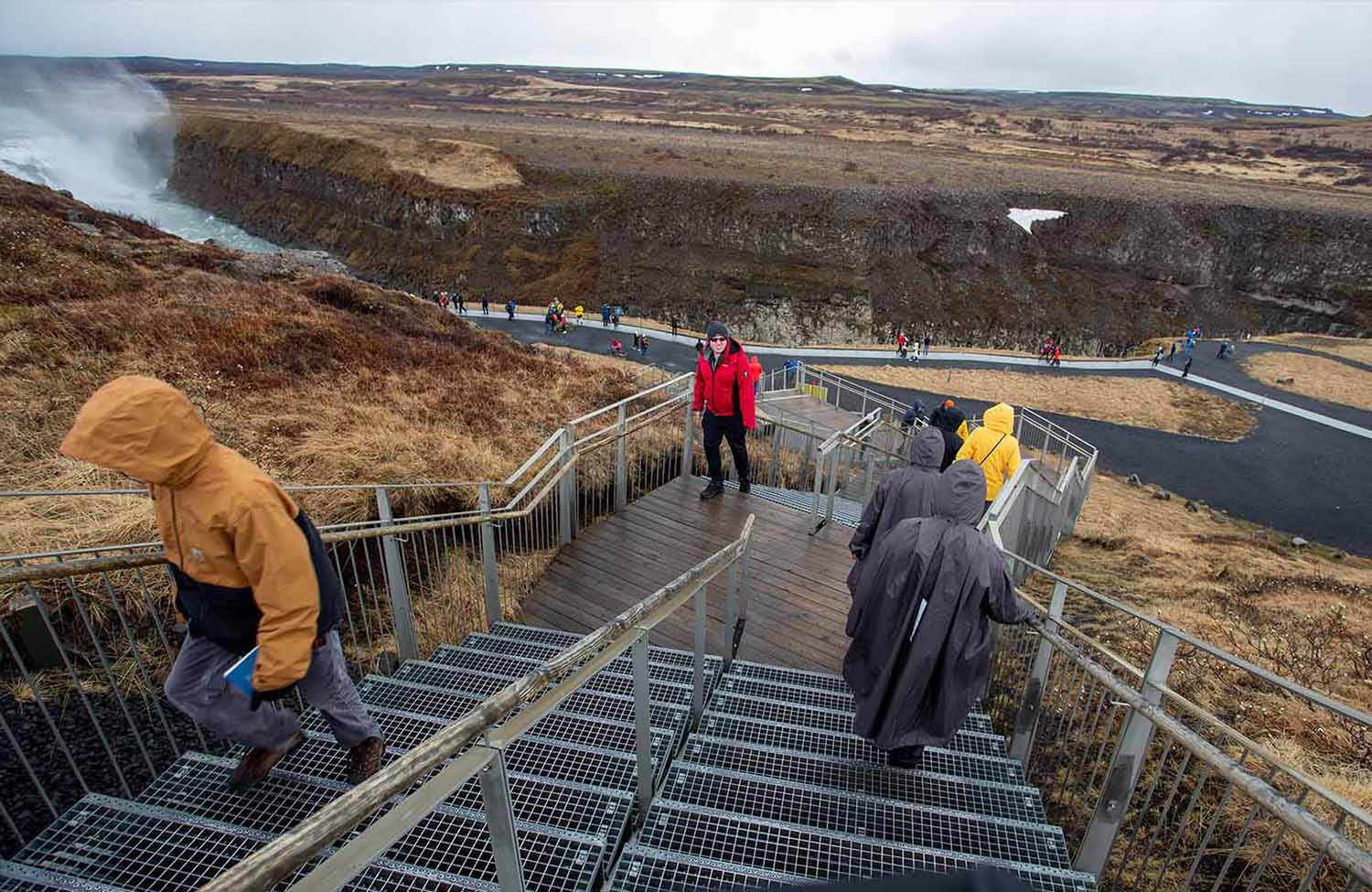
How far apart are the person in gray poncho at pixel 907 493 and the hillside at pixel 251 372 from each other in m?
5.73

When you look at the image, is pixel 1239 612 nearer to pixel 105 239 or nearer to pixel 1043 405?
pixel 1043 405

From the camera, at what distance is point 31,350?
391 inches

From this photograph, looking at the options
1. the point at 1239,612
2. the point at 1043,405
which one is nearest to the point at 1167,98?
the point at 1043,405

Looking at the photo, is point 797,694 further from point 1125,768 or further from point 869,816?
point 1125,768

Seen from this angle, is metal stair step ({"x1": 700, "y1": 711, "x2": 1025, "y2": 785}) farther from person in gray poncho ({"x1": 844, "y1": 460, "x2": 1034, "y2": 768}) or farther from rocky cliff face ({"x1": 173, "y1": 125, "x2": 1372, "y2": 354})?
rocky cliff face ({"x1": 173, "y1": 125, "x2": 1372, "y2": 354})

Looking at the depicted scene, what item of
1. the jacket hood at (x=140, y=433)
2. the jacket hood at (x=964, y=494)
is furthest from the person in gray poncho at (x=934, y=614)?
the jacket hood at (x=140, y=433)

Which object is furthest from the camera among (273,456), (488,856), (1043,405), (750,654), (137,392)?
(1043,405)

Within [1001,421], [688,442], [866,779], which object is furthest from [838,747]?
[688,442]

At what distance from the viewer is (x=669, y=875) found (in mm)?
2611

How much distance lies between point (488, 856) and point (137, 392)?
6.80ft

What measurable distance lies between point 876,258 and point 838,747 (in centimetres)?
4228

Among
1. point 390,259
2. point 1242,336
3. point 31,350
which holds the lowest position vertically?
point 1242,336

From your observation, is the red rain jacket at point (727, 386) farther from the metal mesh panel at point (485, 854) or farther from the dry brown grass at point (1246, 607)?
the metal mesh panel at point (485, 854)

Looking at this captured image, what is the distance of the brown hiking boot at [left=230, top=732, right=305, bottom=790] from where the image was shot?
3.04 meters
